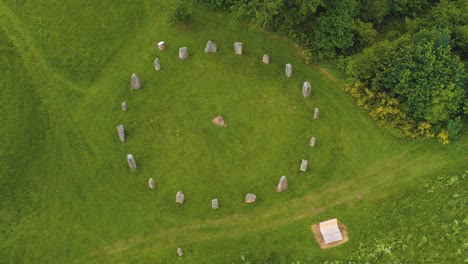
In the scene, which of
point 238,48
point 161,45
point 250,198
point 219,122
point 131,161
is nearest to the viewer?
point 250,198

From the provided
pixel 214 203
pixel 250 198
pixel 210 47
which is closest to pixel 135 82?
pixel 210 47

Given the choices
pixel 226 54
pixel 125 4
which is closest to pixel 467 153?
pixel 226 54

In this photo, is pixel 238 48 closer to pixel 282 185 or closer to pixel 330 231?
pixel 282 185

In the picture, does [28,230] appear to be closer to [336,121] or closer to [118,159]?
[118,159]

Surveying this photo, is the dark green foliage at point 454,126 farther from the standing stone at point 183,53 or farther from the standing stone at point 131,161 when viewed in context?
the standing stone at point 131,161

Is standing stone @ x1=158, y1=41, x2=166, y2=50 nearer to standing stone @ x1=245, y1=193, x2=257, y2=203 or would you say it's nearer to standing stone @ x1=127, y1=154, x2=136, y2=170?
standing stone @ x1=127, y1=154, x2=136, y2=170

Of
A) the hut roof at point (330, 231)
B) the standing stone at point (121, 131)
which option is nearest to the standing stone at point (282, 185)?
the hut roof at point (330, 231)

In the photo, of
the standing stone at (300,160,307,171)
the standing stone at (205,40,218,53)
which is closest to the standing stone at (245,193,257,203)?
the standing stone at (300,160,307,171)
